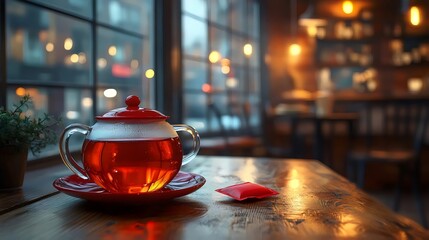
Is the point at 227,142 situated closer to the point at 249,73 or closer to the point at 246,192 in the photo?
the point at 249,73

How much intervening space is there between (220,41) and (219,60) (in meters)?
0.16

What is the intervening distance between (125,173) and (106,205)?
10 centimetres

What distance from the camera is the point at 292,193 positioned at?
0.94 m

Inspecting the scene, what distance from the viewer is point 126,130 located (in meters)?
0.78

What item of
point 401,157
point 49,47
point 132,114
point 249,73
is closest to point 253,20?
point 249,73

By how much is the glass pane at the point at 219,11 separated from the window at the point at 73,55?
1.20m

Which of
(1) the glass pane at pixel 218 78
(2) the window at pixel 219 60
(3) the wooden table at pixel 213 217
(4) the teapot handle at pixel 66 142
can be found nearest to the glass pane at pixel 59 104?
(3) the wooden table at pixel 213 217

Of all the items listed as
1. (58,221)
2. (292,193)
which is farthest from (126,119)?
(292,193)

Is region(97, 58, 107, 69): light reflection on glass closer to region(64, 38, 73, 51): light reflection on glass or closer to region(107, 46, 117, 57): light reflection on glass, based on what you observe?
region(107, 46, 117, 57): light reflection on glass

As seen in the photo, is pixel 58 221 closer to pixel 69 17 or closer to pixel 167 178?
pixel 167 178

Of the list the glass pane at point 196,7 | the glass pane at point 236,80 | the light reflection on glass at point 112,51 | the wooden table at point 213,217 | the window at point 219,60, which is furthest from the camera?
the glass pane at point 236,80

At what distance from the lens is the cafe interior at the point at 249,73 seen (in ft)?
5.85

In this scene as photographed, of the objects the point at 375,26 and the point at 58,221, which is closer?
the point at 58,221

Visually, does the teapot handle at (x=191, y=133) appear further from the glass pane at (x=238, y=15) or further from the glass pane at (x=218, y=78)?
the glass pane at (x=238, y=15)
